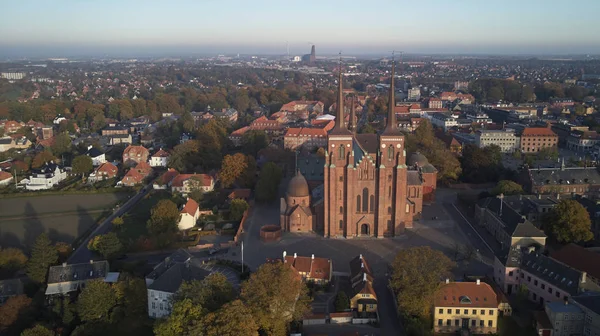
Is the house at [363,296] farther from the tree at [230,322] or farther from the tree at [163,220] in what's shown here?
the tree at [163,220]

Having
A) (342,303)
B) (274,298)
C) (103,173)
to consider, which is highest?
(274,298)

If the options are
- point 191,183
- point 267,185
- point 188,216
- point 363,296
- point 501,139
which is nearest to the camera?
point 363,296

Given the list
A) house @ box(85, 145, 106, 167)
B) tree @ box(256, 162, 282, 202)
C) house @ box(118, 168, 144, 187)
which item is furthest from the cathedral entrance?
house @ box(85, 145, 106, 167)

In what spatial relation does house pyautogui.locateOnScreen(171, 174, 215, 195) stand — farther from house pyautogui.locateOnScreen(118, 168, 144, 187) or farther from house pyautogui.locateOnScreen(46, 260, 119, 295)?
house pyautogui.locateOnScreen(46, 260, 119, 295)

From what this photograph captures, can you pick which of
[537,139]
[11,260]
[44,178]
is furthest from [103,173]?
[537,139]

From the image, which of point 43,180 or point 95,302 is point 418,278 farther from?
point 43,180

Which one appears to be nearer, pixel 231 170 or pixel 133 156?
pixel 231 170

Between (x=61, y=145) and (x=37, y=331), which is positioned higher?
(x=61, y=145)

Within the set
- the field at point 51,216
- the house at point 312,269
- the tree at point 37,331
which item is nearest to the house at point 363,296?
the house at point 312,269

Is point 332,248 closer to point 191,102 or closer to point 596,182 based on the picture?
point 596,182

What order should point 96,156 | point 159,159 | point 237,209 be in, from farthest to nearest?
point 96,156 < point 159,159 < point 237,209
